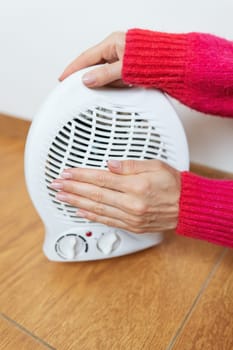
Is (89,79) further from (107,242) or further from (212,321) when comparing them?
(212,321)

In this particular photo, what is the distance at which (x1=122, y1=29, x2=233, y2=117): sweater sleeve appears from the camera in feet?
1.65

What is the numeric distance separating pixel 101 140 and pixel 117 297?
246mm

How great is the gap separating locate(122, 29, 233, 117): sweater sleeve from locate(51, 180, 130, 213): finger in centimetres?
15

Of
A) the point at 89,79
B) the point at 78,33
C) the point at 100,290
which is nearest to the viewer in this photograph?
the point at 89,79

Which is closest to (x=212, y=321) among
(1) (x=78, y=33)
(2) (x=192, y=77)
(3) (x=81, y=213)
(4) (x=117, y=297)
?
(4) (x=117, y=297)

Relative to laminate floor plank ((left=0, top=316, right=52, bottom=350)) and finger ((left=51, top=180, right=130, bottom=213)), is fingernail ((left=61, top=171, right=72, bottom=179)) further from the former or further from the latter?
laminate floor plank ((left=0, top=316, right=52, bottom=350))

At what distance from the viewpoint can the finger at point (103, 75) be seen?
1.60ft

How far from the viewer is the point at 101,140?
1.66 feet

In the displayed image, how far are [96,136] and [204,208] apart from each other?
0.59 feet

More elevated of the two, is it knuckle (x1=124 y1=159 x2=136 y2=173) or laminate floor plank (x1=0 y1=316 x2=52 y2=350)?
knuckle (x1=124 y1=159 x2=136 y2=173)

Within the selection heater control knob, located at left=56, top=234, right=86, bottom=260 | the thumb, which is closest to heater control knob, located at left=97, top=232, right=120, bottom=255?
heater control knob, located at left=56, top=234, right=86, bottom=260

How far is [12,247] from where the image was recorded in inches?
25.8

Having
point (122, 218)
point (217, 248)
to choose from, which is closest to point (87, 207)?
point (122, 218)

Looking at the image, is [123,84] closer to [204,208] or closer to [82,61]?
[82,61]
